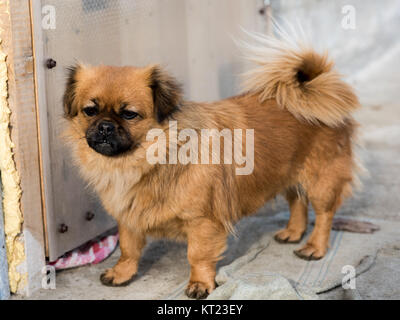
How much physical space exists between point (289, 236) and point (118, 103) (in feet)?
5.85

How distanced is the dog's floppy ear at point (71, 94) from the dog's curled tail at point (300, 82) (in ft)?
3.76

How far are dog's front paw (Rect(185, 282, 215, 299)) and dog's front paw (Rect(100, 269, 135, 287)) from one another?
0.39 m

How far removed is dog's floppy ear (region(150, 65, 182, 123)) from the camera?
2.71 m

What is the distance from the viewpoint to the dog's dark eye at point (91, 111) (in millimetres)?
2693

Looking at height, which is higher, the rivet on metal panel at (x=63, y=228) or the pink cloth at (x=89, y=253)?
the rivet on metal panel at (x=63, y=228)

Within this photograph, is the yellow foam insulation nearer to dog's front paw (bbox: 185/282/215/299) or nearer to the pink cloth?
the pink cloth

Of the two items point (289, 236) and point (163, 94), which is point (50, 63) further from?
point (289, 236)

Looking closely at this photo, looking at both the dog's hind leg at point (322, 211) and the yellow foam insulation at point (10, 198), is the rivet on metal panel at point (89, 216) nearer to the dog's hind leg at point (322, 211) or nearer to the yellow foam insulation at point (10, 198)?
the yellow foam insulation at point (10, 198)

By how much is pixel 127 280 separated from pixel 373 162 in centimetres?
338

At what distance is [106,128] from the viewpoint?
8.47 feet
